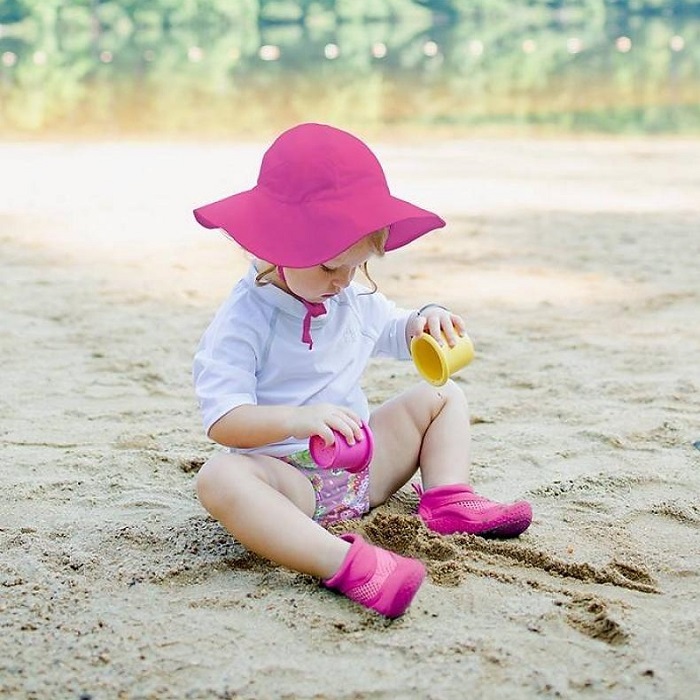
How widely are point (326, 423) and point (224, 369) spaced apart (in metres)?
0.23

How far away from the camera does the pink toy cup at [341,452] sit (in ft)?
6.39

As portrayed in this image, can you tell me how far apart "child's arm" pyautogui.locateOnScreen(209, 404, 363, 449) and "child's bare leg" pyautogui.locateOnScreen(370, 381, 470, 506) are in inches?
14.4

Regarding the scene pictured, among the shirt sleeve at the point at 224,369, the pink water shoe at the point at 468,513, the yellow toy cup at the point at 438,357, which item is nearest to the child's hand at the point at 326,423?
the shirt sleeve at the point at 224,369

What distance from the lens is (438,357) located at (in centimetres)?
216

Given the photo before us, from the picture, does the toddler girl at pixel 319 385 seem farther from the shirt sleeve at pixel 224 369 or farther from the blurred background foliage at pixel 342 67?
the blurred background foliage at pixel 342 67

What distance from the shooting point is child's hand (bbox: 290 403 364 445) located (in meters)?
1.95

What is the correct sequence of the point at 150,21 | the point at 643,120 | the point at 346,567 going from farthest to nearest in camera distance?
the point at 150,21 < the point at 643,120 < the point at 346,567

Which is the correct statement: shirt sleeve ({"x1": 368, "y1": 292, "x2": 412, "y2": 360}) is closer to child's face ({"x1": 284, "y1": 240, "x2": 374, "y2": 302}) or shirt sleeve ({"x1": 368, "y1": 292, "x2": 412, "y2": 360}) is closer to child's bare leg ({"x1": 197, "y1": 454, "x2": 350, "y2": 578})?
child's face ({"x1": 284, "y1": 240, "x2": 374, "y2": 302})

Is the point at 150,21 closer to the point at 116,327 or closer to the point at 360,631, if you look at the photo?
the point at 116,327

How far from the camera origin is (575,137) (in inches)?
361

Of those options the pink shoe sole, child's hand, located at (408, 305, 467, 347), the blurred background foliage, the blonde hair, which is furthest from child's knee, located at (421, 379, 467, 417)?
the blurred background foliage

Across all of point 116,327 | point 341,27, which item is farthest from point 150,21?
point 116,327

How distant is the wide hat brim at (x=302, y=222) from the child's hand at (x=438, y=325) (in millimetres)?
259

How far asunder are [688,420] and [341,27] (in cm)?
3497
